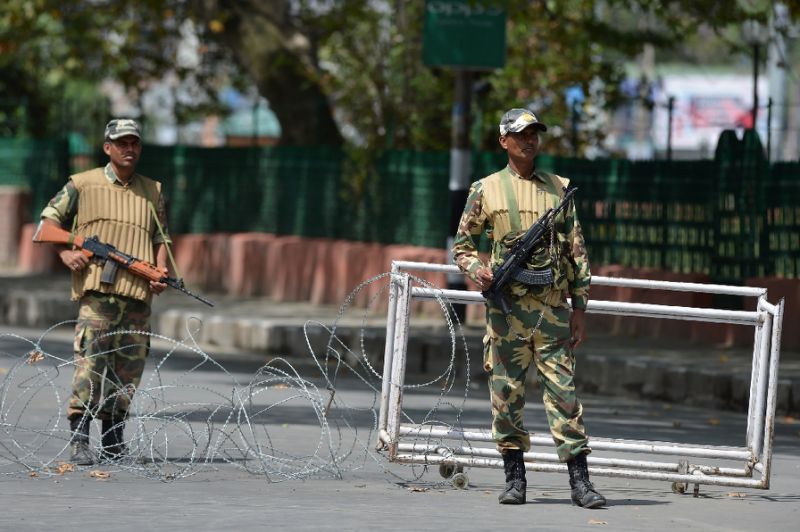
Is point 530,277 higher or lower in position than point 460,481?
higher

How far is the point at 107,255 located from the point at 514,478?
2426 millimetres

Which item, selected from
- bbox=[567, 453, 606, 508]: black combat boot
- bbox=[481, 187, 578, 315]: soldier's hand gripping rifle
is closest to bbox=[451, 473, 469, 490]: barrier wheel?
bbox=[567, 453, 606, 508]: black combat boot

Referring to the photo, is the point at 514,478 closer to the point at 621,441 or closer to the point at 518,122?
the point at 621,441

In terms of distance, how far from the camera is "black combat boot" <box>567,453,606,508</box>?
8.16 metres

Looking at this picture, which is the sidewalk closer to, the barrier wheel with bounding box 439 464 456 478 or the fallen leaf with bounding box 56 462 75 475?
the fallen leaf with bounding box 56 462 75 475

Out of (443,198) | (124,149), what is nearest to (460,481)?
(124,149)

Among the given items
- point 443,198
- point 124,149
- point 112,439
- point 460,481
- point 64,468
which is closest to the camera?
point 460,481

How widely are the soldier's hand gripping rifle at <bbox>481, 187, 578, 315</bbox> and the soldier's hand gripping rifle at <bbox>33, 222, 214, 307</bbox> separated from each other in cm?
191

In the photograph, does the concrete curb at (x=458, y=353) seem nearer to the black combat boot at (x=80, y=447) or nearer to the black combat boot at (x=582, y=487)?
the black combat boot at (x=80, y=447)

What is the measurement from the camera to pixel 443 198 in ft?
65.1

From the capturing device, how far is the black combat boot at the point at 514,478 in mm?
8258

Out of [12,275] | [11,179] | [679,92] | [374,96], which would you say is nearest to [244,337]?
[374,96]

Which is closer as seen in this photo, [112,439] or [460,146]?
[112,439]

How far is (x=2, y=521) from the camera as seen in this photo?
733 centimetres
